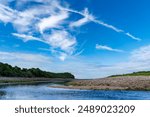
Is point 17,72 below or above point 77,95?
above

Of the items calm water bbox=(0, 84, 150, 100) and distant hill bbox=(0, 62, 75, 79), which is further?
distant hill bbox=(0, 62, 75, 79)

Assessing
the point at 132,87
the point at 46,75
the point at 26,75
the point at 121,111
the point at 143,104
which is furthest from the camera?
the point at 46,75

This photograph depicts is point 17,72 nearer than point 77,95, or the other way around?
point 77,95

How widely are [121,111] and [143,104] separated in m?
3.10

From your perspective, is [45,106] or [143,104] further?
[143,104]

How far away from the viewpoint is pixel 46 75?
186375 mm

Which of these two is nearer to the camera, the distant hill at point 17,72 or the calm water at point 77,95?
the calm water at point 77,95

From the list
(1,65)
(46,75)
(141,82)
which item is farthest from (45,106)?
(46,75)

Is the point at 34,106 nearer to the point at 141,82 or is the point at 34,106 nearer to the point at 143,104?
the point at 143,104

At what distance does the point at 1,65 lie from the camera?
14125 cm

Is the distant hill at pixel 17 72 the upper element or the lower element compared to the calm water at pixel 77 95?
upper

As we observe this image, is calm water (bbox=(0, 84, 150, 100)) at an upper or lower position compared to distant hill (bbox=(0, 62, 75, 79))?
lower

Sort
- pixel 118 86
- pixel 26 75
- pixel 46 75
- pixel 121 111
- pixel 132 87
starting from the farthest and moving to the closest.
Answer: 1. pixel 46 75
2. pixel 26 75
3. pixel 118 86
4. pixel 132 87
5. pixel 121 111

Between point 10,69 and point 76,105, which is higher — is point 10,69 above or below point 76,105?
above
